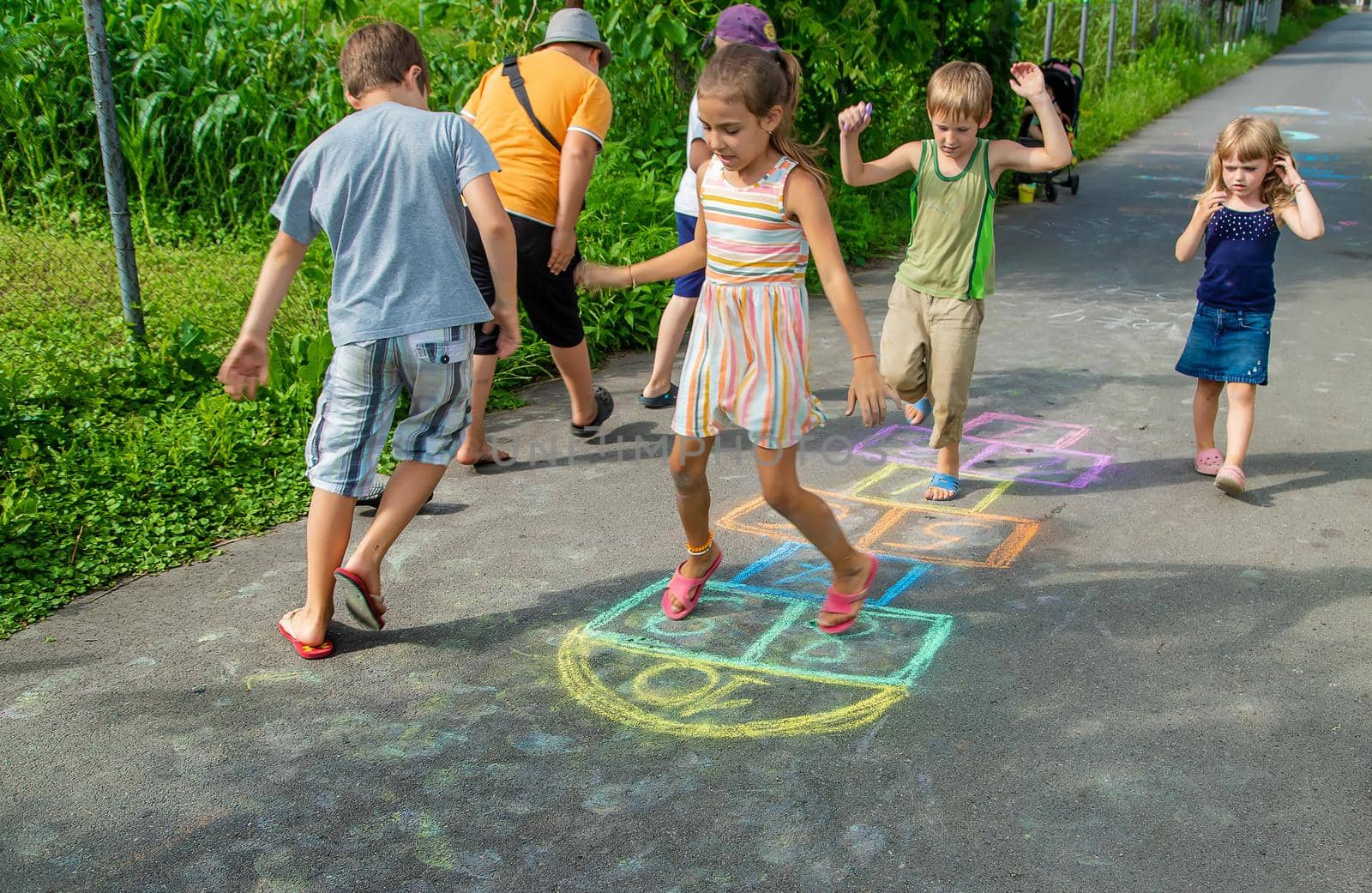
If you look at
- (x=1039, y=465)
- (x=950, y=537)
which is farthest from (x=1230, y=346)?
(x=950, y=537)

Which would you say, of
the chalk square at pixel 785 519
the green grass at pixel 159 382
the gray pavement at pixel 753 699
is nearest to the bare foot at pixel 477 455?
the gray pavement at pixel 753 699

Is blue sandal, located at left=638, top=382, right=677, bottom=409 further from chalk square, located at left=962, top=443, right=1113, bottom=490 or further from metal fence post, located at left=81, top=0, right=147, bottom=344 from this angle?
metal fence post, located at left=81, top=0, right=147, bottom=344

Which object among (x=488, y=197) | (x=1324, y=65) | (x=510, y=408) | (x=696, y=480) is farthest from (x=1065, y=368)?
(x=1324, y=65)

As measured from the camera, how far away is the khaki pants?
4.67m

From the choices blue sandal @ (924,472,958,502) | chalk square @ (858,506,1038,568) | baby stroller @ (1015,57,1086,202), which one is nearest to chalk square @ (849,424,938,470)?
blue sandal @ (924,472,958,502)

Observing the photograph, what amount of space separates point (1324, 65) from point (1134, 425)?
2892cm

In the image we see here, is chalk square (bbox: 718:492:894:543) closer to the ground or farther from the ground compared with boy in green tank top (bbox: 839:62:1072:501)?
closer to the ground

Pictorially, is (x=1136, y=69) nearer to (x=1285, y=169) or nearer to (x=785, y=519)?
(x=1285, y=169)

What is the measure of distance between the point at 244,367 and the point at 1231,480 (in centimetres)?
360

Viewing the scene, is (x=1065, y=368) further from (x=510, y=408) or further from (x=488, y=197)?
(x=488, y=197)

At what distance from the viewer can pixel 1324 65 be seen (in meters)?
29.6

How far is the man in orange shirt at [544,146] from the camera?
4754 mm

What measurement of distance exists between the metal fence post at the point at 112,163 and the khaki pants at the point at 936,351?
3.46 meters

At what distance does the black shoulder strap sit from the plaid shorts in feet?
4.80
